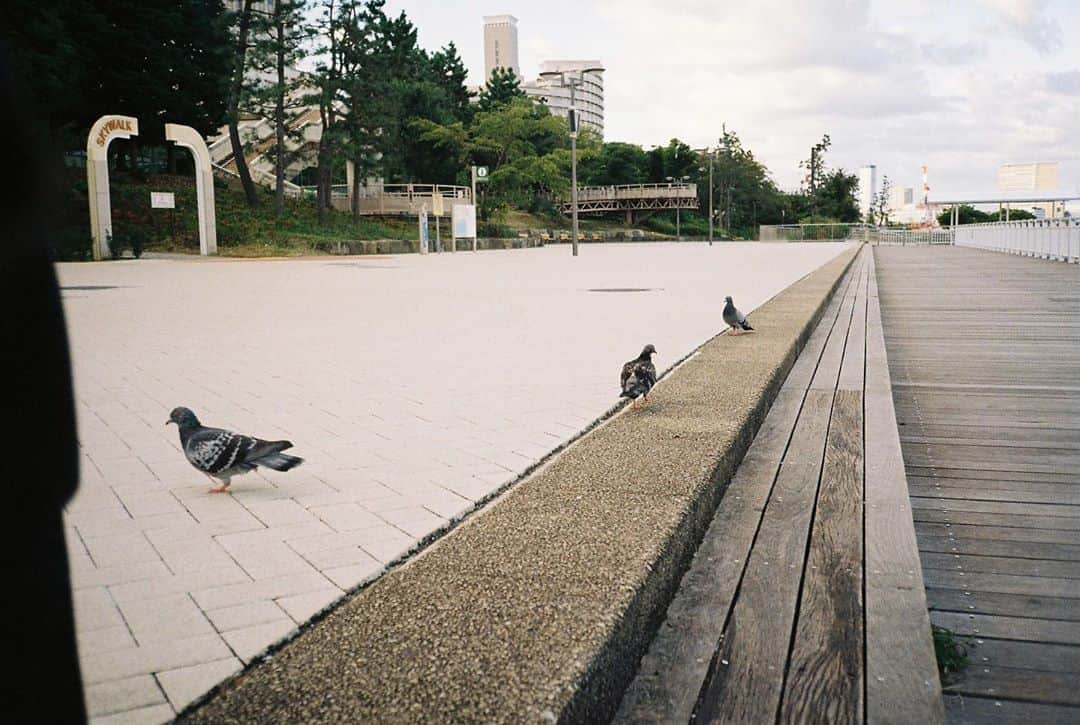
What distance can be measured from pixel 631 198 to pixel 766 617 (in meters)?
80.1

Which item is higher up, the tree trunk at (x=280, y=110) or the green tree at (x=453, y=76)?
the green tree at (x=453, y=76)

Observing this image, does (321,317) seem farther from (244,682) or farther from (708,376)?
(244,682)

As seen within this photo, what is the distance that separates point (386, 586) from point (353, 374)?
16.5 ft

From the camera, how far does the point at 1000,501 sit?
12.9 feet

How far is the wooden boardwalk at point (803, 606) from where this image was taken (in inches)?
79.1

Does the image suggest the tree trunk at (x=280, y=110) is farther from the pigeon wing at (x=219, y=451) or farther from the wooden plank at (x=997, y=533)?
the wooden plank at (x=997, y=533)

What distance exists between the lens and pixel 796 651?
7.32 feet

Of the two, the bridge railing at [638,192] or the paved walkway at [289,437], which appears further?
the bridge railing at [638,192]

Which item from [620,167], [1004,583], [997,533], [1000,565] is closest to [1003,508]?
[997,533]

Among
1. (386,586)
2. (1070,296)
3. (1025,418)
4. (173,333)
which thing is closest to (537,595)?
(386,586)

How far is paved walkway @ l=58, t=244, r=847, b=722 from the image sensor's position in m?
2.61

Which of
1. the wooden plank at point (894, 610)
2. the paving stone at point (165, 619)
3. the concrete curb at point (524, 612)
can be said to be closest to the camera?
the concrete curb at point (524, 612)

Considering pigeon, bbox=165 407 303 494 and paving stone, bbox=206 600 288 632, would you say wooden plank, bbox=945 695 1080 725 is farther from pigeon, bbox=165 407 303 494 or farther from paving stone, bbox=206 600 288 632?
pigeon, bbox=165 407 303 494

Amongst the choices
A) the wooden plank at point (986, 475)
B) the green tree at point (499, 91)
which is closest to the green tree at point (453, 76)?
the green tree at point (499, 91)
